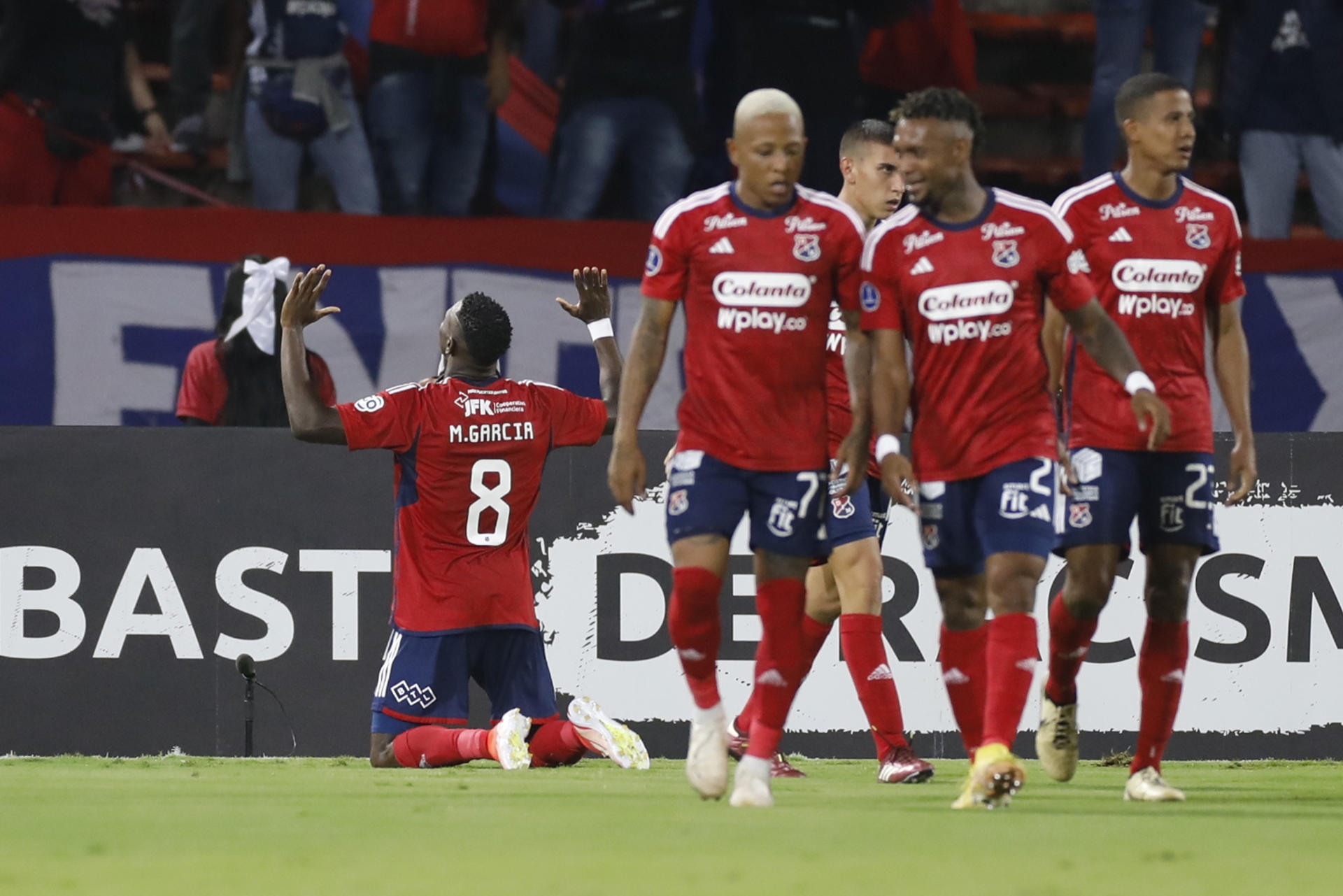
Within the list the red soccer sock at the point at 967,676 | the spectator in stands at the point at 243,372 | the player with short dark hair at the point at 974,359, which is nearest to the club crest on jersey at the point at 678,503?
the player with short dark hair at the point at 974,359

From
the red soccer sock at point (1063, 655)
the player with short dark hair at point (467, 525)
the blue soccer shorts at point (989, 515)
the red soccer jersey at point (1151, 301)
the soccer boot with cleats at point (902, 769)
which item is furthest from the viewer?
the player with short dark hair at point (467, 525)

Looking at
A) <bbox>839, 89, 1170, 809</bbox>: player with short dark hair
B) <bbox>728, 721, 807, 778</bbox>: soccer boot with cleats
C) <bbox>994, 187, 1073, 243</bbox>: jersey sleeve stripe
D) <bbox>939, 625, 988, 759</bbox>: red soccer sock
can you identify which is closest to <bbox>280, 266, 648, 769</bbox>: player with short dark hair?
<bbox>728, 721, 807, 778</bbox>: soccer boot with cleats

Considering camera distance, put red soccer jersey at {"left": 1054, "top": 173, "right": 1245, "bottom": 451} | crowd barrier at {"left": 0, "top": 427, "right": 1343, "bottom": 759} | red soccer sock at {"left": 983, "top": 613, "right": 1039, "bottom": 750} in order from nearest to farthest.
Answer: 1. red soccer sock at {"left": 983, "top": 613, "right": 1039, "bottom": 750}
2. red soccer jersey at {"left": 1054, "top": 173, "right": 1245, "bottom": 451}
3. crowd barrier at {"left": 0, "top": 427, "right": 1343, "bottom": 759}

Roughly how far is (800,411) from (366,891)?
2356 millimetres

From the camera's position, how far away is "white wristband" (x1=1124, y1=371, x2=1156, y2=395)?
5535mm

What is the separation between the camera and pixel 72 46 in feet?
38.8

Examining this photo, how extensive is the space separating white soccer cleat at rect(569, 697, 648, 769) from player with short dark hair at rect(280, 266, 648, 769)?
136 mm

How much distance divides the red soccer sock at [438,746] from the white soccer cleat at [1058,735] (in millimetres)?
1923

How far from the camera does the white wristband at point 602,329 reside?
24.6ft

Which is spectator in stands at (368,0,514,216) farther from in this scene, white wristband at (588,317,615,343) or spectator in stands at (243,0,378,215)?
white wristband at (588,317,615,343)

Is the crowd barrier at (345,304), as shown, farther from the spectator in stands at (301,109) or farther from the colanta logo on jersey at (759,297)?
the colanta logo on jersey at (759,297)

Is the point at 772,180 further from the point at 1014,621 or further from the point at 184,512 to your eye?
the point at 184,512

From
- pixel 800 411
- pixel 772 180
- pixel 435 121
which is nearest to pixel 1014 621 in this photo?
pixel 800 411

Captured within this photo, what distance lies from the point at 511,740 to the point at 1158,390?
254cm
